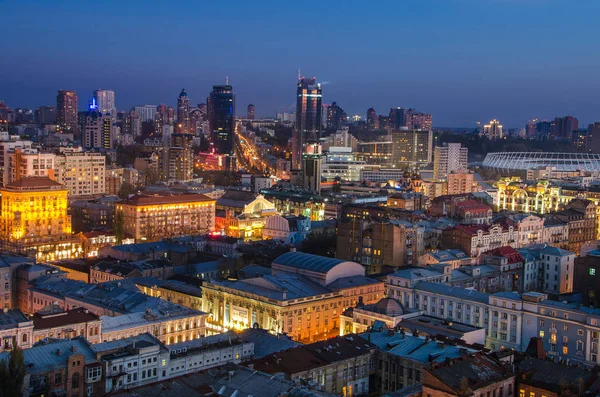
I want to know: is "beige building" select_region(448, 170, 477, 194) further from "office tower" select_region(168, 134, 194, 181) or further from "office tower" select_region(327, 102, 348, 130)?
"office tower" select_region(327, 102, 348, 130)

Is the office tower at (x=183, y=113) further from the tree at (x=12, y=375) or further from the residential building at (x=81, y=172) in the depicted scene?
the tree at (x=12, y=375)

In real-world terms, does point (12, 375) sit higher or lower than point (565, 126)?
lower

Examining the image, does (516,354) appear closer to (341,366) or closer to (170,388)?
(341,366)

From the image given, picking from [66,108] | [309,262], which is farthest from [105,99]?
[309,262]

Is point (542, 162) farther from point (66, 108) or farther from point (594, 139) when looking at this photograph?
point (66, 108)

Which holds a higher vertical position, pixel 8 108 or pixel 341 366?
pixel 8 108

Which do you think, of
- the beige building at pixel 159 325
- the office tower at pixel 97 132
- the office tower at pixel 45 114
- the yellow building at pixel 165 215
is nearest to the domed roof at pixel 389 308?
the beige building at pixel 159 325

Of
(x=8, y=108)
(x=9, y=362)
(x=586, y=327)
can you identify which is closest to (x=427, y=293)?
(x=586, y=327)
